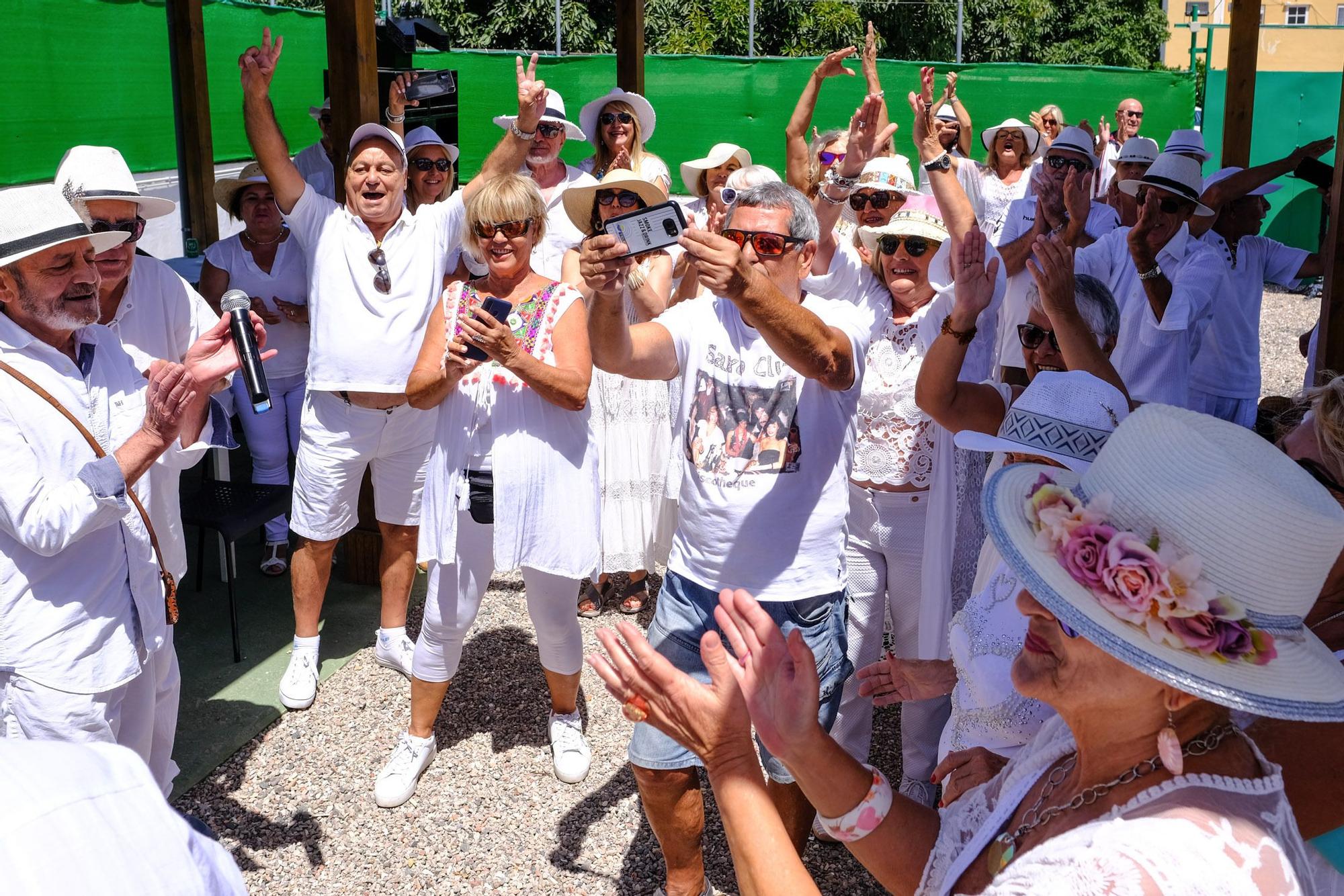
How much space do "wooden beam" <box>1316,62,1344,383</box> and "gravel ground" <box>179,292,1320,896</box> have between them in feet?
7.35

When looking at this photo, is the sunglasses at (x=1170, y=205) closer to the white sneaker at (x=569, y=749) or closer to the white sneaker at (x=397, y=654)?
the white sneaker at (x=569, y=749)

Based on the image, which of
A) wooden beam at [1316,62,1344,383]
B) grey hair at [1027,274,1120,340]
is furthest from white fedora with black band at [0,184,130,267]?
wooden beam at [1316,62,1344,383]

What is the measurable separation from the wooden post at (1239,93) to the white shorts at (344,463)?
5309 millimetres

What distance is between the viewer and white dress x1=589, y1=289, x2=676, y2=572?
16.3 ft

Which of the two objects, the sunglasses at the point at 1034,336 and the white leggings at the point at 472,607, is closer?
the sunglasses at the point at 1034,336

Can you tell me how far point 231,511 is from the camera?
4.68 meters

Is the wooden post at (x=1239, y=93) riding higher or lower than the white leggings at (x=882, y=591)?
higher

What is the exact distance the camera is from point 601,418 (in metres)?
5.00

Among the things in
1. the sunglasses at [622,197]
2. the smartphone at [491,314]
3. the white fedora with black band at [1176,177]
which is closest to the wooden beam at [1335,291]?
the white fedora with black band at [1176,177]

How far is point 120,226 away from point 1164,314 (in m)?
3.76

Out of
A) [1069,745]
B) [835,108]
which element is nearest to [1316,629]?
[1069,745]

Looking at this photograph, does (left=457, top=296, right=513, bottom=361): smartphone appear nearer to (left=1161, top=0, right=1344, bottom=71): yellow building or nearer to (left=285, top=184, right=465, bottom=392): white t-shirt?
(left=285, top=184, right=465, bottom=392): white t-shirt

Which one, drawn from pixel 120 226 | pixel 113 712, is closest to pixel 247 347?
pixel 113 712

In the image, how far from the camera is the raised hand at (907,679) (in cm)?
252
